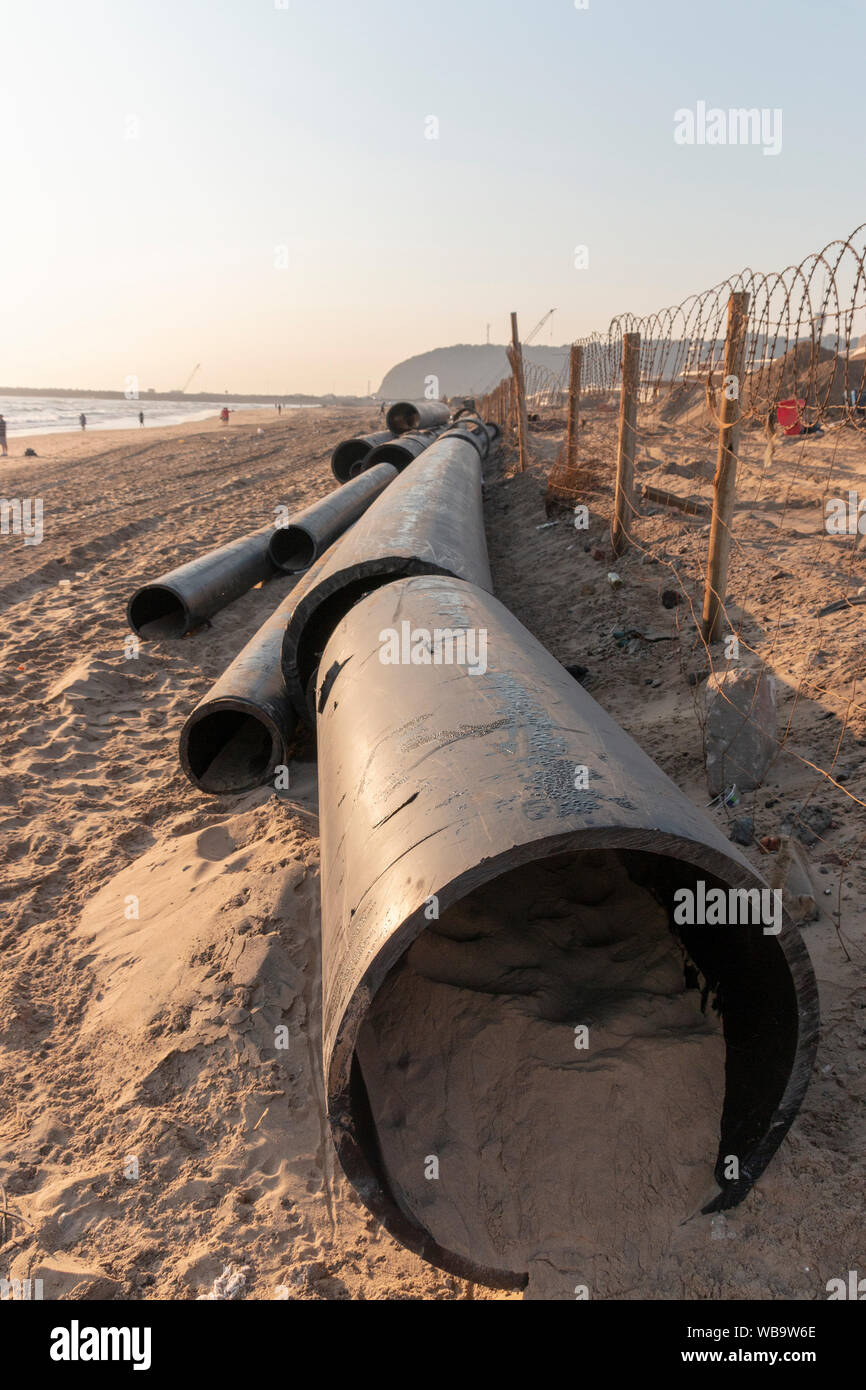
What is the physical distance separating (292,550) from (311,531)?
71 cm

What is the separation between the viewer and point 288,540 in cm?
927

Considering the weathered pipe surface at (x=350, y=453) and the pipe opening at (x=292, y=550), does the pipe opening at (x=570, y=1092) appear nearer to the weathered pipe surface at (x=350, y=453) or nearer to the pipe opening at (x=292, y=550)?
the pipe opening at (x=292, y=550)

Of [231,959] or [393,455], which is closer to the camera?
[231,959]

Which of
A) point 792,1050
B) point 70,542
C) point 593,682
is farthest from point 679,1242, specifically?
point 70,542

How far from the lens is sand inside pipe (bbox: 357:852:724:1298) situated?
6.77 feet

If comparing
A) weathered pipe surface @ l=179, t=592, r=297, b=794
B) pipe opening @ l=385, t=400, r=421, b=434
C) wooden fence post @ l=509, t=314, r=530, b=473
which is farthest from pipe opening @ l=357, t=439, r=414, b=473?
weathered pipe surface @ l=179, t=592, r=297, b=794

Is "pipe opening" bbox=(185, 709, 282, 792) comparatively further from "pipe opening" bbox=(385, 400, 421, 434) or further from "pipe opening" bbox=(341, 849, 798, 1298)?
"pipe opening" bbox=(385, 400, 421, 434)

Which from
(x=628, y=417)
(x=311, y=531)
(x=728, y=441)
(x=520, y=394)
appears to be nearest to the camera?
(x=728, y=441)

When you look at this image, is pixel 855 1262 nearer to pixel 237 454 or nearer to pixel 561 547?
pixel 561 547

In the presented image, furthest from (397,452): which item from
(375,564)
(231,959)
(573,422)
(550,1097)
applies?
(550,1097)

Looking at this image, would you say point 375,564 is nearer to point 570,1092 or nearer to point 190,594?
point 570,1092

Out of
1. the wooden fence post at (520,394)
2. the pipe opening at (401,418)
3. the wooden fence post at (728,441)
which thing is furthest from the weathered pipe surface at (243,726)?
the pipe opening at (401,418)

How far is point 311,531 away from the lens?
8773 mm

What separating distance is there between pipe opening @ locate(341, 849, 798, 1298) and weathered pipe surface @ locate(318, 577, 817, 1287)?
0.01 meters
